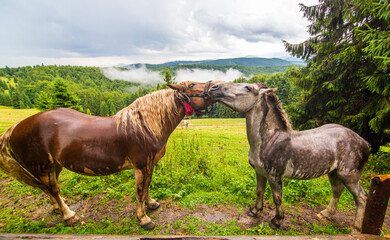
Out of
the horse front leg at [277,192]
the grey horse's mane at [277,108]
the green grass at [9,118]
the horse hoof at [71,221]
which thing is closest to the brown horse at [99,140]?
the horse hoof at [71,221]

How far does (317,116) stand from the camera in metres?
6.85

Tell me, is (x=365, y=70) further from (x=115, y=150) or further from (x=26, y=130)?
(x=26, y=130)

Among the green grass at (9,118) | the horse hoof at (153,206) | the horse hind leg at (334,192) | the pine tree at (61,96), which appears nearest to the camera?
the horse hind leg at (334,192)

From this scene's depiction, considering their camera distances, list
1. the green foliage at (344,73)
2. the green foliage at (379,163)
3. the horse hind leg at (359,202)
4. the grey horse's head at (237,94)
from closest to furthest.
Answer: the grey horse's head at (237,94)
the horse hind leg at (359,202)
the green foliage at (344,73)
the green foliage at (379,163)

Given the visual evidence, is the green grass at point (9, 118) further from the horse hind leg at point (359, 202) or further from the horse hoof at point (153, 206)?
the horse hind leg at point (359, 202)

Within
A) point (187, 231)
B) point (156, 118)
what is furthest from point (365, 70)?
point (187, 231)

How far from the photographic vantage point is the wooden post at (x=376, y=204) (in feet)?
6.27

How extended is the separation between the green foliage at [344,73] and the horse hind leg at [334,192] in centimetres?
276

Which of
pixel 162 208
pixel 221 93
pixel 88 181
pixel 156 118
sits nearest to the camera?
pixel 221 93

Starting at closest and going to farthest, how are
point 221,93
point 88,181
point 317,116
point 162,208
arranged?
point 221,93 → point 162,208 → point 88,181 → point 317,116

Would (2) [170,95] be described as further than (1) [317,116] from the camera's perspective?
No

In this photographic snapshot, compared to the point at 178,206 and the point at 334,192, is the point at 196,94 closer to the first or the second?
the point at 178,206

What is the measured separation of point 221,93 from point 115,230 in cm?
317

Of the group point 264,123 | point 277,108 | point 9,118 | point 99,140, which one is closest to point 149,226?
point 99,140
